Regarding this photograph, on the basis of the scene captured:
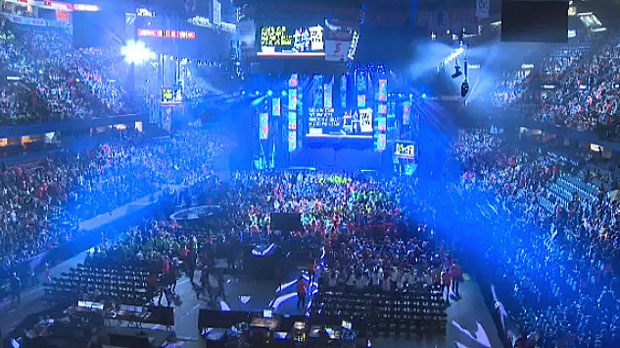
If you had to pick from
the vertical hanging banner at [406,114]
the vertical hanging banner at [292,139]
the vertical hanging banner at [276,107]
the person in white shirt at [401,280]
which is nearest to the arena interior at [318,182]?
the person in white shirt at [401,280]

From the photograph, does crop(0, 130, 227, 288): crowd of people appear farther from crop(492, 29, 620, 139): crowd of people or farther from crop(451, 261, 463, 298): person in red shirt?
crop(492, 29, 620, 139): crowd of people

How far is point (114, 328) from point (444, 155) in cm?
3086

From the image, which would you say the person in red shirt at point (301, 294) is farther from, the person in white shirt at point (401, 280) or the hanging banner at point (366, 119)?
the hanging banner at point (366, 119)

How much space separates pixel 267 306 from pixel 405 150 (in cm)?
2004

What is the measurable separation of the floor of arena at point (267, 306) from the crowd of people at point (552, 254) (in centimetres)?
91

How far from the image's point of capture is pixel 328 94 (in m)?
42.2

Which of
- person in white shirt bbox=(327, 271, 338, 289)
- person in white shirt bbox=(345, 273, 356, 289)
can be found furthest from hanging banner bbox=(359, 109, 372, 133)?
person in white shirt bbox=(345, 273, 356, 289)

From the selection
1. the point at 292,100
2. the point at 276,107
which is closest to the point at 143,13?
the point at 276,107

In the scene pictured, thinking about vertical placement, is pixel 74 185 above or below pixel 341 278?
above

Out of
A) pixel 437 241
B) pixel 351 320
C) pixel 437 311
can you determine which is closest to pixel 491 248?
pixel 437 241

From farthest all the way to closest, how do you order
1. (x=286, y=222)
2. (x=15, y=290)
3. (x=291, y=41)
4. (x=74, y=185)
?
(x=74, y=185) < (x=291, y=41) < (x=286, y=222) < (x=15, y=290)

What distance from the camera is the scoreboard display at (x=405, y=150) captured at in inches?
1378

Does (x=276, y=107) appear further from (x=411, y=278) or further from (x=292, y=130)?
(x=411, y=278)

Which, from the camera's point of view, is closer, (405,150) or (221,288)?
(221,288)
